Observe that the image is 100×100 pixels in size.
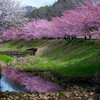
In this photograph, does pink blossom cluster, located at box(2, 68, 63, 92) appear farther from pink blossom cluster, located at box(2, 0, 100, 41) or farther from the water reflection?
pink blossom cluster, located at box(2, 0, 100, 41)

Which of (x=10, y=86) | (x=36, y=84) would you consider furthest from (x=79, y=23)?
(x=10, y=86)

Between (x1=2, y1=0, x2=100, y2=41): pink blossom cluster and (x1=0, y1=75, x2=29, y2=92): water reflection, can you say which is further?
(x1=2, y1=0, x2=100, y2=41): pink blossom cluster

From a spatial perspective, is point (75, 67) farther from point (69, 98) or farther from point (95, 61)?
point (69, 98)

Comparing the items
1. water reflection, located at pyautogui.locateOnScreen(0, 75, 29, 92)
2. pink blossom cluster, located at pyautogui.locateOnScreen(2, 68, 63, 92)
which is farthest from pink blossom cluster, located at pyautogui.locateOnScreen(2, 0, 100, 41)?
pink blossom cluster, located at pyautogui.locateOnScreen(2, 68, 63, 92)

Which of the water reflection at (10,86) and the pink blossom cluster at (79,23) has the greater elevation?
the pink blossom cluster at (79,23)

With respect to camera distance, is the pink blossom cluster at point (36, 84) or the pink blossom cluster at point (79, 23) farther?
the pink blossom cluster at point (79, 23)

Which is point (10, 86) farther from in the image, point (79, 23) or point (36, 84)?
point (79, 23)

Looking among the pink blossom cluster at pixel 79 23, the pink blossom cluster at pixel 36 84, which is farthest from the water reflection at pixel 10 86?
the pink blossom cluster at pixel 79 23

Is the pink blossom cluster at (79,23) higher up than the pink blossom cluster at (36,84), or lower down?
higher up

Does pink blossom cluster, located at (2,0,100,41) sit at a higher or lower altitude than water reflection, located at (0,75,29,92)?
higher

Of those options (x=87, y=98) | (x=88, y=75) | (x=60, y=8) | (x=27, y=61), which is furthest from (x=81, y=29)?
(x=60, y=8)

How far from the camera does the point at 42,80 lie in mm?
16922

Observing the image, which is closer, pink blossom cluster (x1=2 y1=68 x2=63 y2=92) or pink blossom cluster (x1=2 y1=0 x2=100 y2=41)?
pink blossom cluster (x1=2 y1=68 x2=63 y2=92)

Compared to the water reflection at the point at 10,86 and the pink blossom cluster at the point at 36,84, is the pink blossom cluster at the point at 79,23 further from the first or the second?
the pink blossom cluster at the point at 36,84
